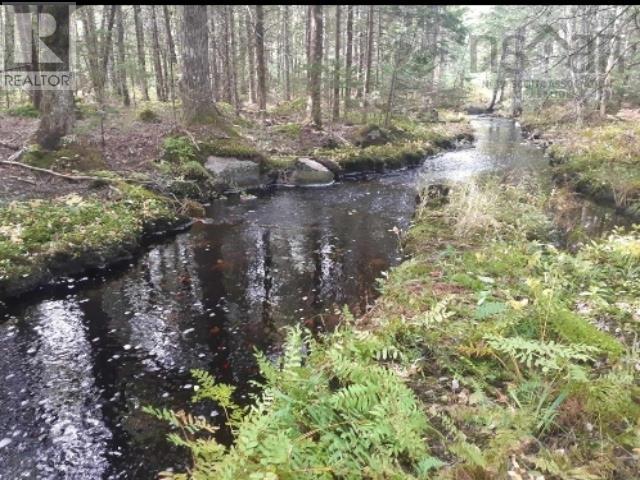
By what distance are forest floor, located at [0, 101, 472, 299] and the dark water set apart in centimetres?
61

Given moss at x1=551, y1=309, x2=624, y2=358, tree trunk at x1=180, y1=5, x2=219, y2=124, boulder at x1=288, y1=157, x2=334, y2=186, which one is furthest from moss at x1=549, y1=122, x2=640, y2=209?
tree trunk at x1=180, y1=5, x2=219, y2=124

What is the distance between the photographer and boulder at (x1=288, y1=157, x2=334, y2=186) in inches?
585

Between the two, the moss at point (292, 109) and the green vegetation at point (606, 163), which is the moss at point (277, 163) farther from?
the green vegetation at point (606, 163)

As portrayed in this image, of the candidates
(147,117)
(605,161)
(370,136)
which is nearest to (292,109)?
(370,136)

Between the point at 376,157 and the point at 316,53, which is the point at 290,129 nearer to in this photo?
the point at 316,53

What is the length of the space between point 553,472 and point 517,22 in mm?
45789

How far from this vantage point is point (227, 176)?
537 inches

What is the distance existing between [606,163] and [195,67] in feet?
40.4

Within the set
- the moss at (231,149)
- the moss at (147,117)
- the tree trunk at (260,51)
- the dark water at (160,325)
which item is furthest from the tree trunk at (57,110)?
the tree trunk at (260,51)

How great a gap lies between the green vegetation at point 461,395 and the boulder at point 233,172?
9.10m

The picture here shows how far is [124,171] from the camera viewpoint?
39.5 ft

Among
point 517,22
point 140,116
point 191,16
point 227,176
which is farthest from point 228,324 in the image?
point 517,22

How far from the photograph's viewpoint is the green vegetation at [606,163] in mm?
11031

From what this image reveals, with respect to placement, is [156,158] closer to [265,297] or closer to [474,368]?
[265,297]
